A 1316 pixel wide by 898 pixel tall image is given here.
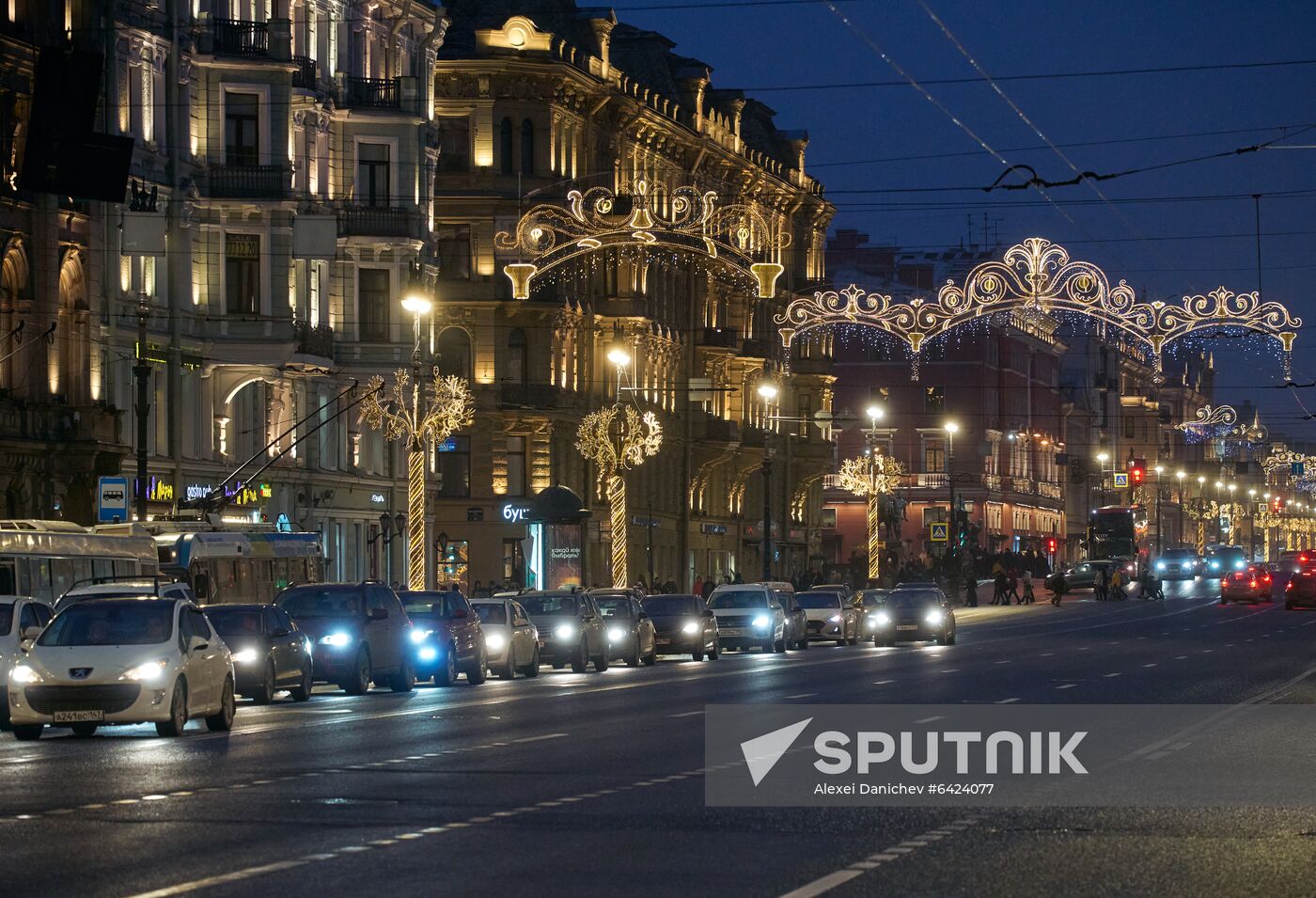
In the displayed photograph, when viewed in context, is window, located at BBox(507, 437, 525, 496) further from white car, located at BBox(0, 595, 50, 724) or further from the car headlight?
the car headlight

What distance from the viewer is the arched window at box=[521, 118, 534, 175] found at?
273ft

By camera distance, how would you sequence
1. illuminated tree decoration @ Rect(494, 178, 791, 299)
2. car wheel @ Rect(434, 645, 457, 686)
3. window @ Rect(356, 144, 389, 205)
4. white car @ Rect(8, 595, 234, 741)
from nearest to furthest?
1. white car @ Rect(8, 595, 234, 741)
2. car wheel @ Rect(434, 645, 457, 686)
3. illuminated tree decoration @ Rect(494, 178, 791, 299)
4. window @ Rect(356, 144, 389, 205)

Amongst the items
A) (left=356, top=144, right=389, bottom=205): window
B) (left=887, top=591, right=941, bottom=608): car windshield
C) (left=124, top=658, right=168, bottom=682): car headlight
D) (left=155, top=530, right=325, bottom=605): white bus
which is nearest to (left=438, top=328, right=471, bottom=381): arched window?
(left=356, top=144, right=389, bottom=205): window

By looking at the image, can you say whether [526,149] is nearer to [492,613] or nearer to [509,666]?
[492,613]

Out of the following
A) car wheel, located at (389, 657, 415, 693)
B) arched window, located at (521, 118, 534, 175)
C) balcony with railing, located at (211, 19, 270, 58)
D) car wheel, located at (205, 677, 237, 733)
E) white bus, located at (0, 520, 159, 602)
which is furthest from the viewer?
arched window, located at (521, 118, 534, 175)

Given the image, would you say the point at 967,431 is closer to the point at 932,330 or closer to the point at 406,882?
the point at 932,330

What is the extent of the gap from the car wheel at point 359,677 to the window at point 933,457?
102m

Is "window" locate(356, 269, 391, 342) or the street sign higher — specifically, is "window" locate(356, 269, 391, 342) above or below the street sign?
above

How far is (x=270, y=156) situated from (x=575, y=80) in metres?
24.1

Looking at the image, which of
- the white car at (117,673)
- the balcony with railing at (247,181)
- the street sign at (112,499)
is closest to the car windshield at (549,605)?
the street sign at (112,499)

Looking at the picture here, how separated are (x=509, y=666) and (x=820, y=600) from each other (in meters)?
21.8

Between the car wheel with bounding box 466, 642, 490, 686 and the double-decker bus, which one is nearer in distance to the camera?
the car wheel with bounding box 466, 642, 490, 686

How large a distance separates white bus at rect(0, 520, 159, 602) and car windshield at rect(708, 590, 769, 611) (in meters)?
→ 16.0

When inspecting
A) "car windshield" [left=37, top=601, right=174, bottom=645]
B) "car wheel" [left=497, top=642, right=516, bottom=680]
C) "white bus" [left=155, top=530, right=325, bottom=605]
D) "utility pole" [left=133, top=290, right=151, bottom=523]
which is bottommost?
"car wheel" [left=497, top=642, right=516, bottom=680]
